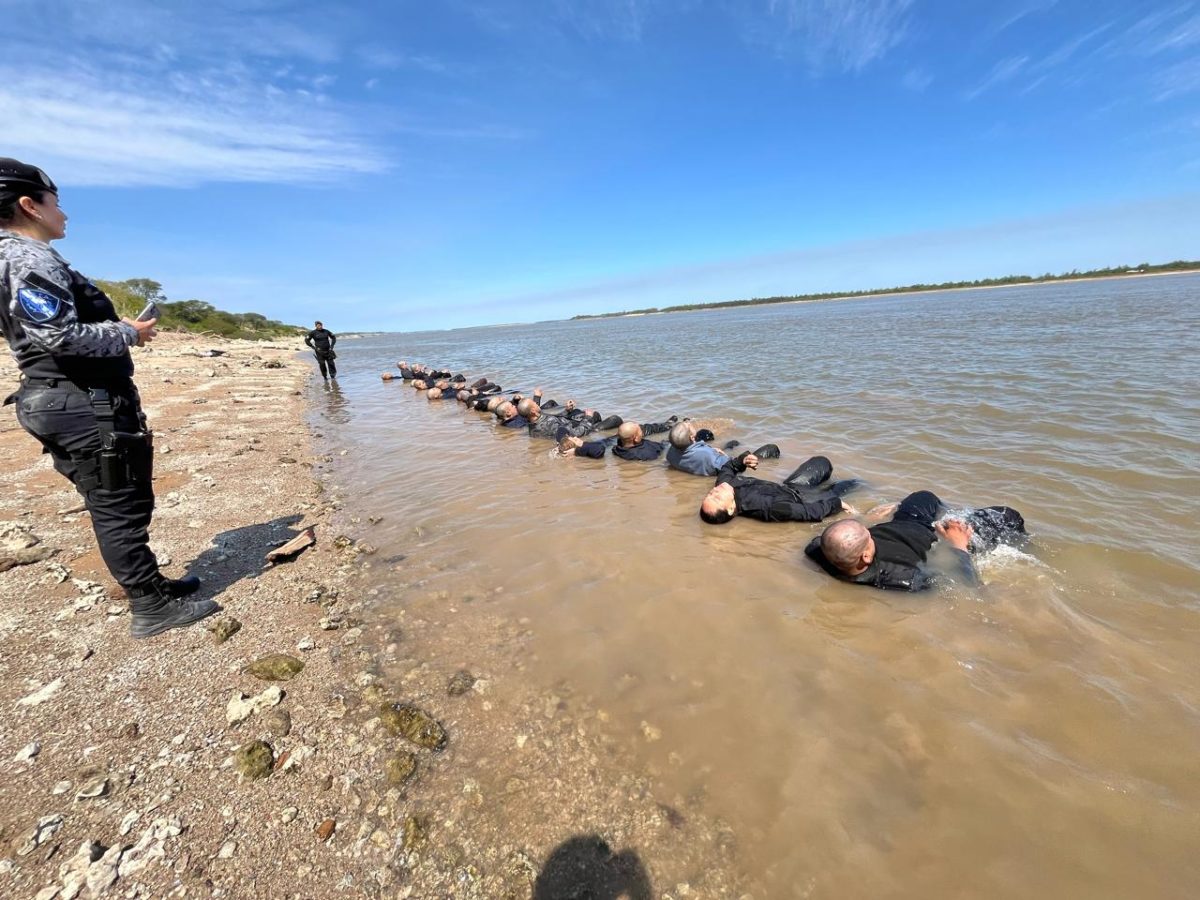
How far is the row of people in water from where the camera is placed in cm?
442

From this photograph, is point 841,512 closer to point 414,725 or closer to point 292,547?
point 414,725

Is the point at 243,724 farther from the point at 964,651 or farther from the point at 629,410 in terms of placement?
the point at 629,410

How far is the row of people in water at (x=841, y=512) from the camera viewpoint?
4422 millimetres

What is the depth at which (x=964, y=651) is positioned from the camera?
354cm

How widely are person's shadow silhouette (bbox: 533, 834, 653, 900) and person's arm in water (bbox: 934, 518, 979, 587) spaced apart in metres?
3.88

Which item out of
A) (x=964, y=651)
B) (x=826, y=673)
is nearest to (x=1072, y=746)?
(x=964, y=651)

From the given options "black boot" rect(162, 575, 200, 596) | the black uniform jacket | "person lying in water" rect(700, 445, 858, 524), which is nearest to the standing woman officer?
"black boot" rect(162, 575, 200, 596)

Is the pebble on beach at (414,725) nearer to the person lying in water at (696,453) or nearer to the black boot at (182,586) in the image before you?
the black boot at (182,586)

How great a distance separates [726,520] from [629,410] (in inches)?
313

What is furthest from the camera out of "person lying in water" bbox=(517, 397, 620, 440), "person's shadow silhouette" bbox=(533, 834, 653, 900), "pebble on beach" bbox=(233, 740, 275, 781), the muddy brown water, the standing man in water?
the standing man in water

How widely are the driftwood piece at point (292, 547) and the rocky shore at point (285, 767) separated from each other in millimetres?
315

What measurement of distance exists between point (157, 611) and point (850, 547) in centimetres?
569

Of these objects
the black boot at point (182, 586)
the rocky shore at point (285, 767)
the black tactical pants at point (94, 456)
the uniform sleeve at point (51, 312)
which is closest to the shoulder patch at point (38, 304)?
the uniform sleeve at point (51, 312)

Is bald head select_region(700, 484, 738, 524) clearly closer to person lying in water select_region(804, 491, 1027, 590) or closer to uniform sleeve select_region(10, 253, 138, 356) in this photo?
person lying in water select_region(804, 491, 1027, 590)
